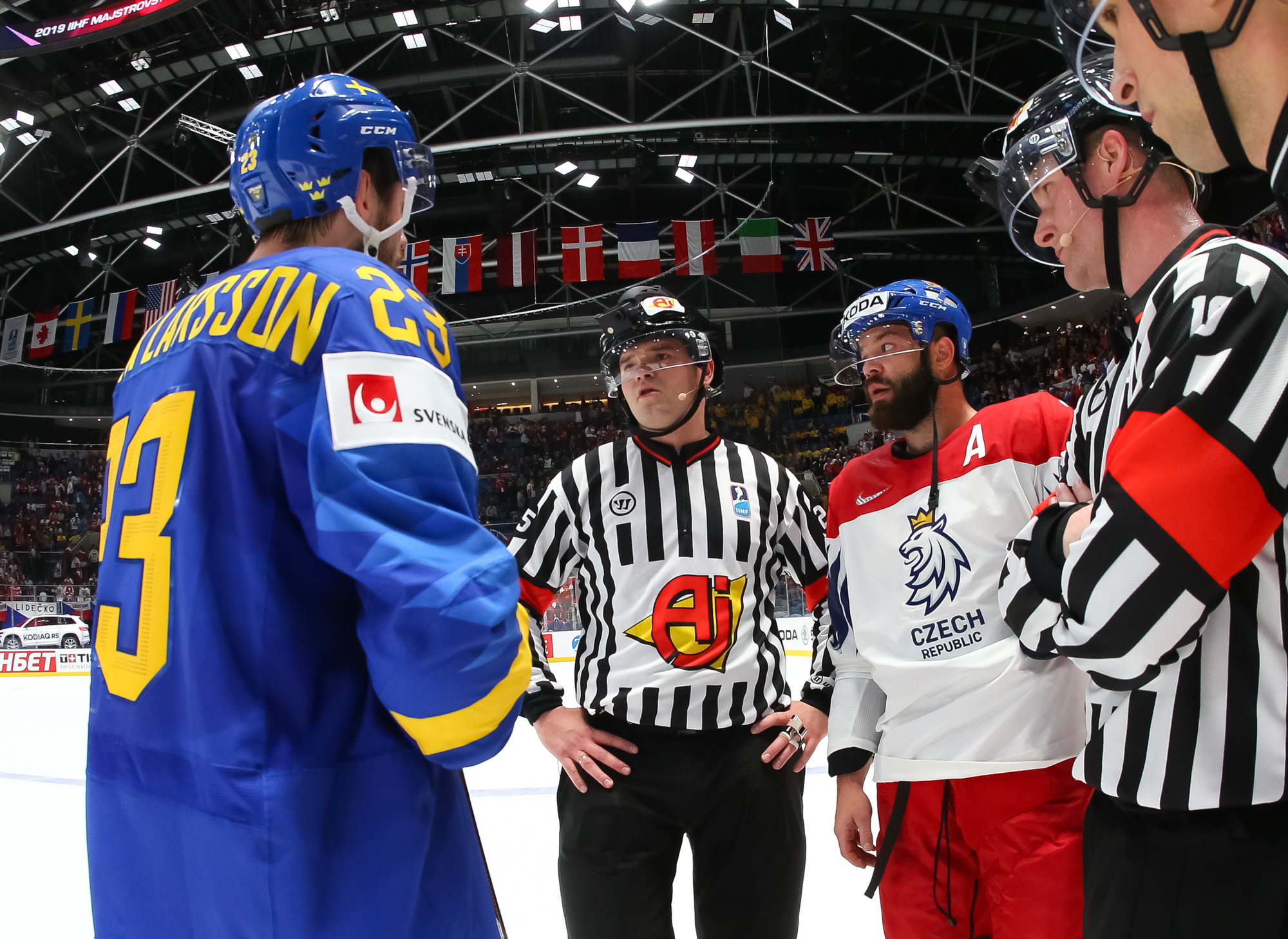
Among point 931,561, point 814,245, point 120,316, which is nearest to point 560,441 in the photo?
point 814,245

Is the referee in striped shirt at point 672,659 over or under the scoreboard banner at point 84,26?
under

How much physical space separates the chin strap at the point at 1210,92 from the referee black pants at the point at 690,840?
152cm

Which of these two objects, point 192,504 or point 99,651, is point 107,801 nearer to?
point 99,651

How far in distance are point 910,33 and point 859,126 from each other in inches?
79.5

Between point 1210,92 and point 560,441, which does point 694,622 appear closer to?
point 1210,92

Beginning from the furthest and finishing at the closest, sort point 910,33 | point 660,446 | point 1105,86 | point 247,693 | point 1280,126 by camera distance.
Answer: point 910,33, point 660,446, point 1105,86, point 247,693, point 1280,126

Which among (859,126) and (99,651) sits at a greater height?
(859,126)

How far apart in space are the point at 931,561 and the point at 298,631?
1292 mm

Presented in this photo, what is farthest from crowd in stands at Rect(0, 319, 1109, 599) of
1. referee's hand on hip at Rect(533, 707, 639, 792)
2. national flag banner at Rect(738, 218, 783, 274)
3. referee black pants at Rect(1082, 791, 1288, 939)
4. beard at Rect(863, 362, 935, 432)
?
referee black pants at Rect(1082, 791, 1288, 939)

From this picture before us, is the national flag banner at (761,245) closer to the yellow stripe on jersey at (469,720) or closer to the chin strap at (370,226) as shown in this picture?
the chin strap at (370,226)

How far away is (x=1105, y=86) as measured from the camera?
114 centimetres

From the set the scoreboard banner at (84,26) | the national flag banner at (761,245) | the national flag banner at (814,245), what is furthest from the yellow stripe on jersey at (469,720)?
the national flag banner at (814,245)

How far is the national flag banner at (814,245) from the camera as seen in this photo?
1380cm

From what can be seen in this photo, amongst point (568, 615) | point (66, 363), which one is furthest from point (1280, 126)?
point (66, 363)
